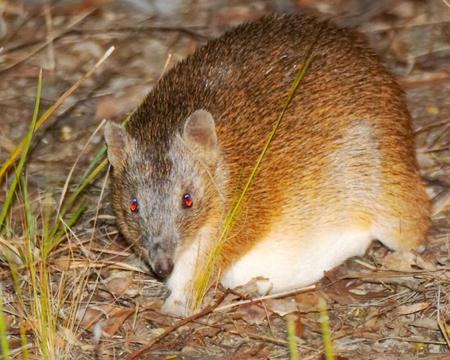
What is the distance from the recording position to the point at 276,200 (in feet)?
21.8

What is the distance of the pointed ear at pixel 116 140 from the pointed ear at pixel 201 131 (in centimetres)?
41

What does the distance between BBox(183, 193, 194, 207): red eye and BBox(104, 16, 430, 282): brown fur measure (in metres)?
0.23

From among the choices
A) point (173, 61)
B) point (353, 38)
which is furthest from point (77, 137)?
point (353, 38)

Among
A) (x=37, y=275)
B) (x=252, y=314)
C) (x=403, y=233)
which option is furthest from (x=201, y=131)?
(x=403, y=233)

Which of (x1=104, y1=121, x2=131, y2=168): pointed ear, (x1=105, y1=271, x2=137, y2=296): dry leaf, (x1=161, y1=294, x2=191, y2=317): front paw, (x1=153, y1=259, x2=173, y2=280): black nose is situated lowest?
(x1=105, y1=271, x2=137, y2=296): dry leaf

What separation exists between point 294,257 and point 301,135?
2.76 feet

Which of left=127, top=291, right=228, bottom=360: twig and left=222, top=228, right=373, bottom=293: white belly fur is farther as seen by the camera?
left=222, top=228, right=373, bottom=293: white belly fur

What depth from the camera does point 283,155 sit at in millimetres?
6598

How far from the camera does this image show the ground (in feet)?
20.0

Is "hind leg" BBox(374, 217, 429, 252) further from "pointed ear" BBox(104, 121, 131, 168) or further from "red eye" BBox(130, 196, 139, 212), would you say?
"pointed ear" BBox(104, 121, 131, 168)

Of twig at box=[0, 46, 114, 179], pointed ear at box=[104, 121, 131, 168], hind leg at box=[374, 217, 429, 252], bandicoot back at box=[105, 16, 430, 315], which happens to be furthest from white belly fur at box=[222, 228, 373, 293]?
twig at box=[0, 46, 114, 179]

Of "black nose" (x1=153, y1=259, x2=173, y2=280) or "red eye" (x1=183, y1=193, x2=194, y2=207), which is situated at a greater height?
"red eye" (x1=183, y1=193, x2=194, y2=207)

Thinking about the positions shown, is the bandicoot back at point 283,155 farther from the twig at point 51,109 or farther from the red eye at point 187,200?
the twig at point 51,109

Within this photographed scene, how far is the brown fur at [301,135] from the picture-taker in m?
6.52
